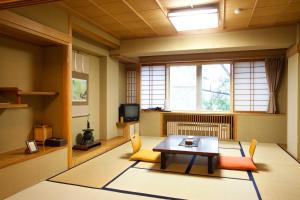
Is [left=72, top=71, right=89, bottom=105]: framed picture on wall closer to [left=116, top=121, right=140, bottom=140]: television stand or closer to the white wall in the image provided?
the white wall

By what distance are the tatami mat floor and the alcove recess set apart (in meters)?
0.58

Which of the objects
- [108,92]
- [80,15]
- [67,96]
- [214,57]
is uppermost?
[80,15]

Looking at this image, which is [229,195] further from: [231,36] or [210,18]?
[231,36]

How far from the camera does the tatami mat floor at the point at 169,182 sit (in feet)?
8.61

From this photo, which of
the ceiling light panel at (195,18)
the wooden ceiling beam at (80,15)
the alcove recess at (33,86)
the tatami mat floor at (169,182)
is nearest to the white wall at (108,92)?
the wooden ceiling beam at (80,15)

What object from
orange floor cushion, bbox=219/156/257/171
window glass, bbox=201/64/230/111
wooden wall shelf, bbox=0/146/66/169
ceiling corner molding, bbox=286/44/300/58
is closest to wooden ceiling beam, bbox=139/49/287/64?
window glass, bbox=201/64/230/111

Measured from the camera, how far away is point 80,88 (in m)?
4.84

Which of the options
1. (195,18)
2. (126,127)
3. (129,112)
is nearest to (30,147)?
(126,127)

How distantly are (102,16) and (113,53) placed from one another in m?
1.76

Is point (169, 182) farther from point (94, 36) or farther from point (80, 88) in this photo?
point (94, 36)

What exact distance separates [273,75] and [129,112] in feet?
13.0

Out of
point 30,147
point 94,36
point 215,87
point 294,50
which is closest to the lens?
point 30,147

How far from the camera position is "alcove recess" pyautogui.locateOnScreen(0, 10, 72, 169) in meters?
3.05

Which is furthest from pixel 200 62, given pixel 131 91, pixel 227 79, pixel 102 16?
pixel 102 16
